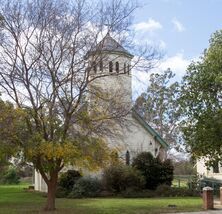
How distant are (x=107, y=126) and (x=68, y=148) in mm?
3672

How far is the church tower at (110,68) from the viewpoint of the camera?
26078 mm

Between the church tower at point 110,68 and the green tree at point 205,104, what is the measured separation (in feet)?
31.8

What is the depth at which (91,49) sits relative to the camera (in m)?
26.0

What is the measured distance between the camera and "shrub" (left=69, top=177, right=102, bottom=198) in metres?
36.9

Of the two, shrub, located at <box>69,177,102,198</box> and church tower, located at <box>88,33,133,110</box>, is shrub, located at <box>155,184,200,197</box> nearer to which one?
shrub, located at <box>69,177,102,198</box>

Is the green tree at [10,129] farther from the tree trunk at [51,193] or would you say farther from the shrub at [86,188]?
the shrub at [86,188]

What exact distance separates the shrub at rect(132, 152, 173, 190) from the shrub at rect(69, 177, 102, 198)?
3.94 metres

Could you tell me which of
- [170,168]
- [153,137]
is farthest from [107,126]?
[153,137]

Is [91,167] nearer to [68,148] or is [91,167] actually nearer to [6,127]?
[68,148]

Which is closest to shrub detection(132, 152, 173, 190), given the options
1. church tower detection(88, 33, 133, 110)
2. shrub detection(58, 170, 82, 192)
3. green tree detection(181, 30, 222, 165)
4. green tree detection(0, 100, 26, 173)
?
shrub detection(58, 170, 82, 192)

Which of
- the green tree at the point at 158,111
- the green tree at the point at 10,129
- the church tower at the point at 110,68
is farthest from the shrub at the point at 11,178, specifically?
the green tree at the point at 10,129

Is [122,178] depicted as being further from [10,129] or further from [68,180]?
[10,129]

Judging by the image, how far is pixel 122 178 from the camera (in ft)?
126

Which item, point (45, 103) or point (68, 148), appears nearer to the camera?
point (68, 148)
